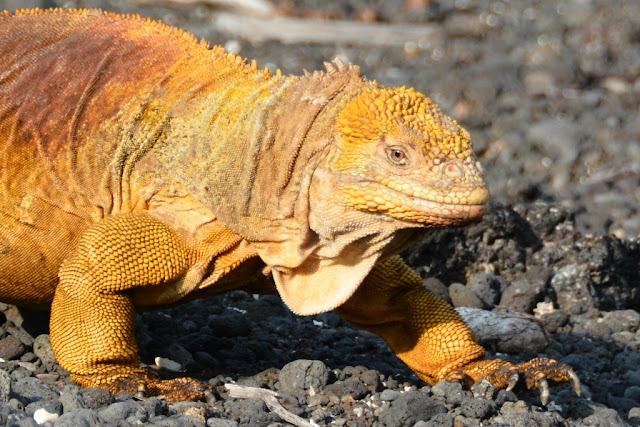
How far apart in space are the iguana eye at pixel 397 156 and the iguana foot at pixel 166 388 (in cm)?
184

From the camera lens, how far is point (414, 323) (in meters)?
7.51

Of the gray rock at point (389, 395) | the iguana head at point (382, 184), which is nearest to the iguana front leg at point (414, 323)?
the gray rock at point (389, 395)

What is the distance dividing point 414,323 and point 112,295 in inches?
82.9

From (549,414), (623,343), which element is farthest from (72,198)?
(623,343)

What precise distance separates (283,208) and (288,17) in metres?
11.7

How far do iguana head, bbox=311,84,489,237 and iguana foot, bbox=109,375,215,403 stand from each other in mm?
1324

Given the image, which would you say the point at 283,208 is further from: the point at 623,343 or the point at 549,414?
the point at 623,343

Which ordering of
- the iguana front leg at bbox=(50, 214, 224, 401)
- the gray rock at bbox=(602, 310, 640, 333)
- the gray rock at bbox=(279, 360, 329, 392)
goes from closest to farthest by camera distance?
the iguana front leg at bbox=(50, 214, 224, 401) → the gray rock at bbox=(279, 360, 329, 392) → the gray rock at bbox=(602, 310, 640, 333)

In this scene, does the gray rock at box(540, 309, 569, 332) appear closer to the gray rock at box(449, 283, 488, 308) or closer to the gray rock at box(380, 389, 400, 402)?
the gray rock at box(449, 283, 488, 308)

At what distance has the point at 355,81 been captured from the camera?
675 centimetres

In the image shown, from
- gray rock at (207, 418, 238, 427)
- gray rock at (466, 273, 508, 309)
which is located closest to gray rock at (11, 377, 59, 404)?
gray rock at (207, 418, 238, 427)

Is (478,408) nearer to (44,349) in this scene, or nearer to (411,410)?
(411,410)

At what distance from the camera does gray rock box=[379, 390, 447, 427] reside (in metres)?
6.44

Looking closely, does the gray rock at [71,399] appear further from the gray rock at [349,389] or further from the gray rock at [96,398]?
the gray rock at [349,389]
